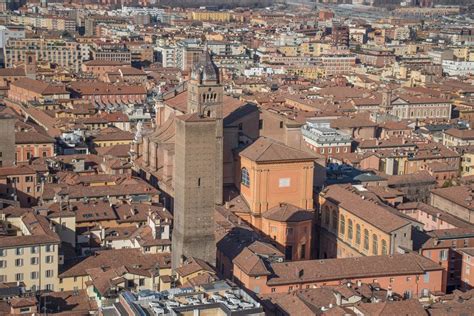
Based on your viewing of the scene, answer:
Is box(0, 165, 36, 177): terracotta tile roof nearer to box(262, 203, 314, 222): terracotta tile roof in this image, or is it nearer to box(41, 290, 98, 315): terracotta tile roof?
box(262, 203, 314, 222): terracotta tile roof

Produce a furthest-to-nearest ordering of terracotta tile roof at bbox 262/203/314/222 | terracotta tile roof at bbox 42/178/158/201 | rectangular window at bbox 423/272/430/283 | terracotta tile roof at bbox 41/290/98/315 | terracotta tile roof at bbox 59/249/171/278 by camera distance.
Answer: terracotta tile roof at bbox 42/178/158/201 < terracotta tile roof at bbox 262/203/314/222 < rectangular window at bbox 423/272/430/283 < terracotta tile roof at bbox 59/249/171/278 < terracotta tile roof at bbox 41/290/98/315

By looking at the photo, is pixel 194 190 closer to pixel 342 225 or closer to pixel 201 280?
pixel 201 280

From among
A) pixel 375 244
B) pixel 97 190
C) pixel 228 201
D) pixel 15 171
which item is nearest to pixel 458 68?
pixel 228 201

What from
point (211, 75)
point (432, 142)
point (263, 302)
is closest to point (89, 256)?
point (263, 302)

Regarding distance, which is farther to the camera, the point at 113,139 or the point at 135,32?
the point at 135,32

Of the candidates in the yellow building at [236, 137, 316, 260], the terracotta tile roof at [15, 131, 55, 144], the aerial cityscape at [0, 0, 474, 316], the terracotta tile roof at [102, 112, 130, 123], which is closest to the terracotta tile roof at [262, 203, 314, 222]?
the yellow building at [236, 137, 316, 260]

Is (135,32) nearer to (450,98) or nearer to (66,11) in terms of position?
(66,11)
